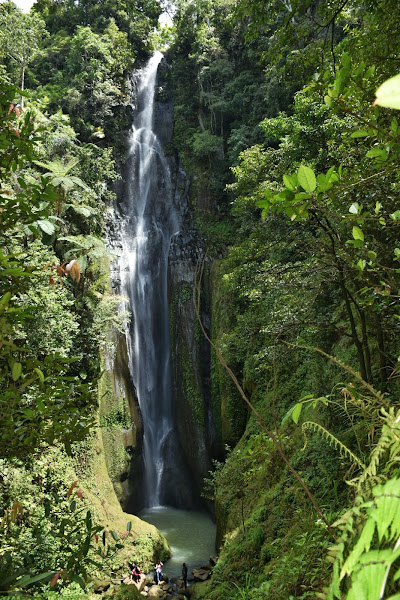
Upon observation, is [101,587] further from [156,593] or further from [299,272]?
[299,272]

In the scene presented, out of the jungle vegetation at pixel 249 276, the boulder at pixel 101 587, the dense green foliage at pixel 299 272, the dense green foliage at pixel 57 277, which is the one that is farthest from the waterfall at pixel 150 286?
the boulder at pixel 101 587

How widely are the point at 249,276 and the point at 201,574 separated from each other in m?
6.33

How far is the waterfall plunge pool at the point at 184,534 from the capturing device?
9.49m

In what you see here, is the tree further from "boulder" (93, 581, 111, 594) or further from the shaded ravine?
"boulder" (93, 581, 111, 594)

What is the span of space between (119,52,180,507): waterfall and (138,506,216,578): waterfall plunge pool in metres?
0.97

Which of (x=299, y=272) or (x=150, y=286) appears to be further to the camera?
(x=150, y=286)

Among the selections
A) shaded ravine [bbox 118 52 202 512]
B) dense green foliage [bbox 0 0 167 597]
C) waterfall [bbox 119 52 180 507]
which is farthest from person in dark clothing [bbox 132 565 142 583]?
waterfall [bbox 119 52 180 507]

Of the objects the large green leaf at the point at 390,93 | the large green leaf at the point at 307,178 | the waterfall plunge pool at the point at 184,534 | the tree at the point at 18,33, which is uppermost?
the tree at the point at 18,33

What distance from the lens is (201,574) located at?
8344 millimetres

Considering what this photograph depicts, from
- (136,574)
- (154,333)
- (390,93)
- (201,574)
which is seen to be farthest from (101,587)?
(154,333)

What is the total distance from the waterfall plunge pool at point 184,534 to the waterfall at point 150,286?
3.18 feet

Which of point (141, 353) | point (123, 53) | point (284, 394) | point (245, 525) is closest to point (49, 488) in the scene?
point (245, 525)

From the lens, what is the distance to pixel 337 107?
1469 millimetres

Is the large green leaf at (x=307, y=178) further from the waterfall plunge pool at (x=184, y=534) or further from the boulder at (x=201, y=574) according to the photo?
the waterfall plunge pool at (x=184, y=534)
